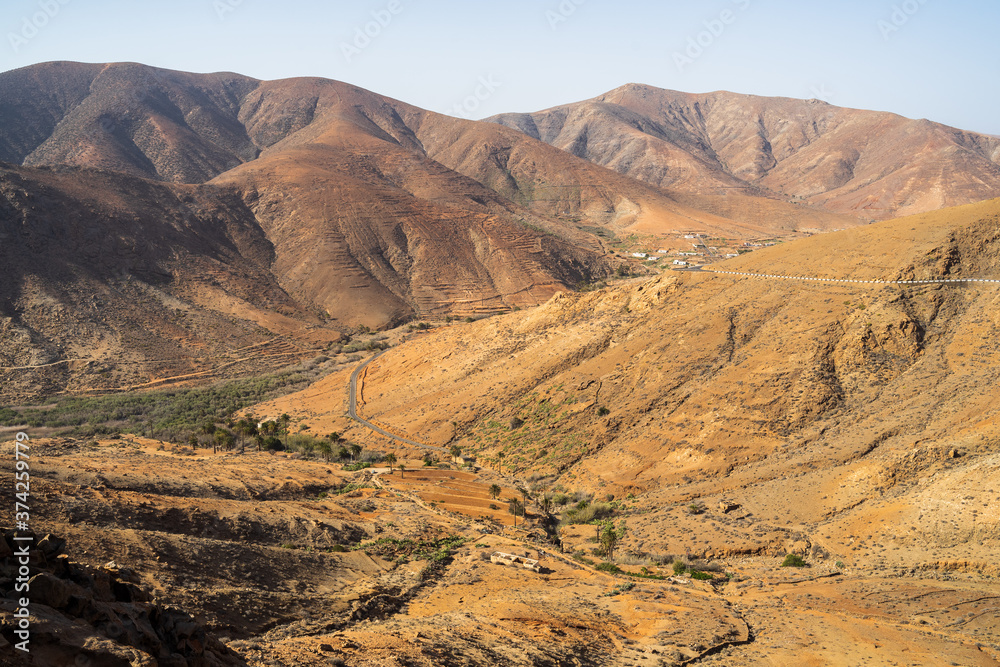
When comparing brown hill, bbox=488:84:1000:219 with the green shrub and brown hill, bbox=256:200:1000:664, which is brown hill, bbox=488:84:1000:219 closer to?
brown hill, bbox=256:200:1000:664

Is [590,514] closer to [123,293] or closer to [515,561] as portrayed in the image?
[515,561]

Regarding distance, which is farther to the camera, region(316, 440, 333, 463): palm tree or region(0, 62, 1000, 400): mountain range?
region(0, 62, 1000, 400): mountain range

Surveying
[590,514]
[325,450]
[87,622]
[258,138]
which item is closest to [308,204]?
[325,450]

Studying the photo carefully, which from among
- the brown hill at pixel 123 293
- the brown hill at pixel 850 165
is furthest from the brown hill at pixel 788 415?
the brown hill at pixel 850 165

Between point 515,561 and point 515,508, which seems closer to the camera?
point 515,561

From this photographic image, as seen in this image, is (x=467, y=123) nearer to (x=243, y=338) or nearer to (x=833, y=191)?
(x=833, y=191)

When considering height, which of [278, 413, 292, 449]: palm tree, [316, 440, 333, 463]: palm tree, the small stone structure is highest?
the small stone structure

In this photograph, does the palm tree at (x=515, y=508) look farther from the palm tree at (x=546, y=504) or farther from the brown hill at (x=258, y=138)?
the brown hill at (x=258, y=138)

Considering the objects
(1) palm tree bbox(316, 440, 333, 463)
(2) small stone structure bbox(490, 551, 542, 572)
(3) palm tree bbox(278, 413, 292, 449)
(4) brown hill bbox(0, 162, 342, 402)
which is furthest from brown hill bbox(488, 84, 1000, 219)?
(2) small stone structure bbox(490, 551, 542, 572)
